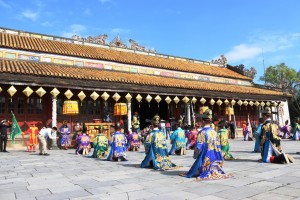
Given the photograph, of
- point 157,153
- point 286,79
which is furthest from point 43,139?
point 286,79

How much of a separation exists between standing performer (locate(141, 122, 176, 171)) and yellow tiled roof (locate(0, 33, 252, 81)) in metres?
12.0

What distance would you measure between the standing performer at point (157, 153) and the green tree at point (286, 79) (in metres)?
37.3

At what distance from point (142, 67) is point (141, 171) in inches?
569

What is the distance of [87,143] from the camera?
11.7 m

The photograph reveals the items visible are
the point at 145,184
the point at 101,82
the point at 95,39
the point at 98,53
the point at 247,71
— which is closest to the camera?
the point at 145,184

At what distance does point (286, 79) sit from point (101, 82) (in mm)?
37113

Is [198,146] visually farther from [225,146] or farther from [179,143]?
[179,143]

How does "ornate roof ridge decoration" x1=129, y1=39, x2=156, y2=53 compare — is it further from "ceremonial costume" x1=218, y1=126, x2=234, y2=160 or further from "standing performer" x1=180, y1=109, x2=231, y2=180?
"standing performer" x1=180, y1=109, x2=231, y2=180

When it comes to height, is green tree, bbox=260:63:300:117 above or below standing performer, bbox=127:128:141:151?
above

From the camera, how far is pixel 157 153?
7258 millimetres

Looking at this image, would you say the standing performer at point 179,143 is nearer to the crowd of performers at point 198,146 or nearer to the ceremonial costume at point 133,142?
the crowd of performers at point 198,146

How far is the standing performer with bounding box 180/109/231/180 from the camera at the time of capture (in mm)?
5582

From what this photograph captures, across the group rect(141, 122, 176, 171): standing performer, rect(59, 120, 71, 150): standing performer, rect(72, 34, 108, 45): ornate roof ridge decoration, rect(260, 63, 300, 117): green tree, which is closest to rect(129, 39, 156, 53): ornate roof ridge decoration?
rect(72, 34, 108, 45): ornate roof ridge decoration

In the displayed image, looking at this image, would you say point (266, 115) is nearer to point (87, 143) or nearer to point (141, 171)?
point (141, 171)
